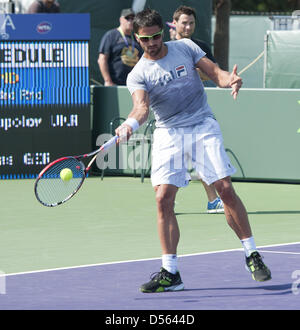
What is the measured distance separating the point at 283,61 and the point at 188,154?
7.50 metres

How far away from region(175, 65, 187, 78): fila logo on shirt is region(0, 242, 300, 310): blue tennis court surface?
1.57 metres

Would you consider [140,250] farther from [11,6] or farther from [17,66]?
[11,6]

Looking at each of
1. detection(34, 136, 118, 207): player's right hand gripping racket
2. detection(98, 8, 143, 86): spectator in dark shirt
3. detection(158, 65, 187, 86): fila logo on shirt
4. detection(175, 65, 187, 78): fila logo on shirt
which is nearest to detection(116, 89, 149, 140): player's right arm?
detection(158, 65, 187, 86): fila logo on shirt

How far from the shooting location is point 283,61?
1516cm

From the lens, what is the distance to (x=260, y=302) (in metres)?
7.18

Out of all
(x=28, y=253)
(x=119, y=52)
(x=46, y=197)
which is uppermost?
(x=119, y=52)

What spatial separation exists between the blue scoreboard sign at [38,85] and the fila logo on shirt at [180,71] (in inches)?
292

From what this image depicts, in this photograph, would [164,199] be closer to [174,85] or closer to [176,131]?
[176,131]

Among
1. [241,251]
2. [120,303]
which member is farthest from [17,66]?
[120,303]

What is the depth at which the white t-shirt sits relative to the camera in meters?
7.82

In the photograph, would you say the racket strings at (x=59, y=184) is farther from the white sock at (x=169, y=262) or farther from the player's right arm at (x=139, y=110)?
the white sock at (x=169, y=262)

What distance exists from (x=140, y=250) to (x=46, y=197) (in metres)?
1.73

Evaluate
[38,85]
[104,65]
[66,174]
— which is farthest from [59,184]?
[104,65]
